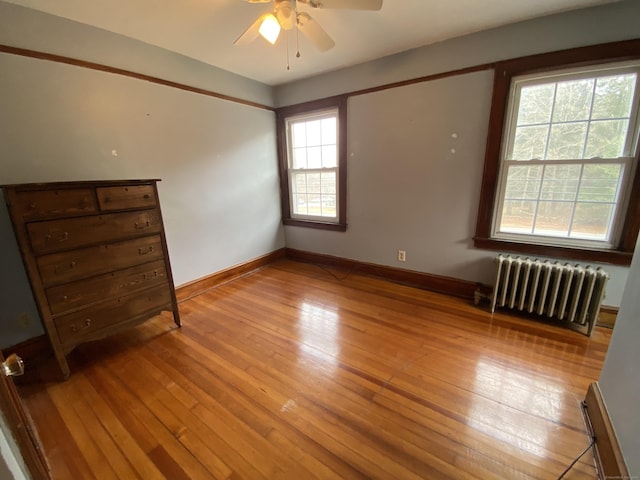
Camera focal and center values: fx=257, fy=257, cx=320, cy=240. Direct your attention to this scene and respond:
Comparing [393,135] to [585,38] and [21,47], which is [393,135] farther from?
[21,47]

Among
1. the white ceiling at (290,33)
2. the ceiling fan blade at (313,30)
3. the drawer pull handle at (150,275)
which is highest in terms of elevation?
the white ceiling at (290,33)

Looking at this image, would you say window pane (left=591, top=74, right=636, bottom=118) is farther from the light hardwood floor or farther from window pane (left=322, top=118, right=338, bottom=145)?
window pane (left=322, top=118, right=338, bottom=145)

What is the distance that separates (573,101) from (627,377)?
2.00m

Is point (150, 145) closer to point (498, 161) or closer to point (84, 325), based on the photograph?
point (84, 325)

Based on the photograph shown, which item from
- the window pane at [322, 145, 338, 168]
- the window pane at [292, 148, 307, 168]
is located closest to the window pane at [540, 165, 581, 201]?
the window pane at [322, 145, 338, 168]

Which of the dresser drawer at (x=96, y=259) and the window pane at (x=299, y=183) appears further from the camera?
the window pane at (x=299, y=183)

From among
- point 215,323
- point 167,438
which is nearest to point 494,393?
point 167,438

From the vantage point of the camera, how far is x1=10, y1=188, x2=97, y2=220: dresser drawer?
1453 millimetres

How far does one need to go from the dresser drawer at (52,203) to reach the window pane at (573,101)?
11.5ft

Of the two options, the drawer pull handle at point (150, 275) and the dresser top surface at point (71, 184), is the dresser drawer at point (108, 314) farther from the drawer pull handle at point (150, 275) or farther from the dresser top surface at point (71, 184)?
the dresser top surface at point (71, 184)

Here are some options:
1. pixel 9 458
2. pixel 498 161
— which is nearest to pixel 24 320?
pixel 9 458

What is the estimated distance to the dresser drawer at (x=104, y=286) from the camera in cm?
163

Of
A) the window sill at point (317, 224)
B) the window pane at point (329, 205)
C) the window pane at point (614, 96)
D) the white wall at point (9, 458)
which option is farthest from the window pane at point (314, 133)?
the white wall at point (9, 458)

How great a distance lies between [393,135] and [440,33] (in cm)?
89
